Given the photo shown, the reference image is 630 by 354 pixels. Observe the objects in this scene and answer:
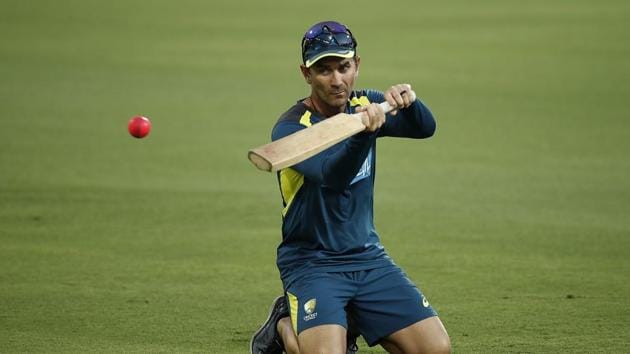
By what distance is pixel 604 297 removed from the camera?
734 centimetres

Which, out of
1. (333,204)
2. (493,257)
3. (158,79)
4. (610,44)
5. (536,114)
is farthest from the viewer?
(610,44)

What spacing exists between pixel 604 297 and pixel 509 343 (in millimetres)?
1160

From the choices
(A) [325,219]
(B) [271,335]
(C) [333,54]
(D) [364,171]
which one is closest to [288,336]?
(B) [271,335]

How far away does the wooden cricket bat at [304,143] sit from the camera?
182 inches

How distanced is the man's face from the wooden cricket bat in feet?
1.53

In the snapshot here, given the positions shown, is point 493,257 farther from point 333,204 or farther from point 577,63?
point 577,63

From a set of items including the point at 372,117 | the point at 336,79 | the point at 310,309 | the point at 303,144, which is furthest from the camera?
the point at 336,79

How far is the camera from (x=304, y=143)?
4.71 meters

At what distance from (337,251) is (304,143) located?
0.75 meters

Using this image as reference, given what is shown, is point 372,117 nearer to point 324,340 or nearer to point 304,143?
point 304,143

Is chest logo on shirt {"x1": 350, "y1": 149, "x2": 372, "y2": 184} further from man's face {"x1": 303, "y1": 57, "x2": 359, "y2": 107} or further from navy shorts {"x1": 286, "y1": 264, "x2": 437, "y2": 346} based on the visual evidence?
navy shorts {"x1": 286, "y1": 264, "x2": 437, "y2": 346}

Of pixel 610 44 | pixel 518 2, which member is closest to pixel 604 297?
pixel 610 44

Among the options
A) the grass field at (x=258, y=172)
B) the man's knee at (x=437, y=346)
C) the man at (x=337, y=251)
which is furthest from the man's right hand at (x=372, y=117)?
the grass field at (x=258, y=172)

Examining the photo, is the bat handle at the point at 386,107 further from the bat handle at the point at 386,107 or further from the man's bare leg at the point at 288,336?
the man's bare leg at the point at 288,336
